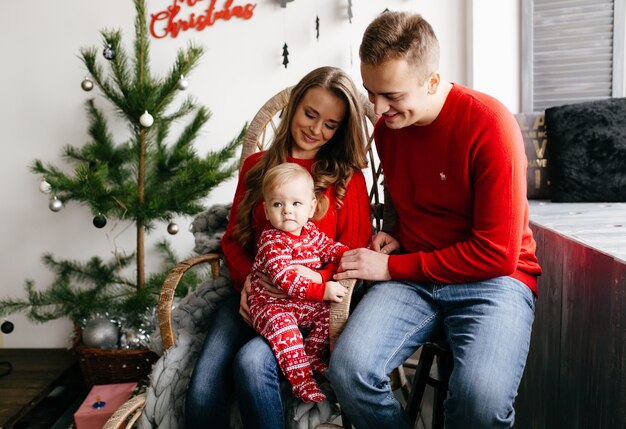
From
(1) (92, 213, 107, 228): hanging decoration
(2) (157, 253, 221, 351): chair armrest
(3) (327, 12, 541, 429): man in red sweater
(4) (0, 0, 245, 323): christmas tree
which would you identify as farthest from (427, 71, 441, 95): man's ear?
(1) (92, 213, 107, 228): hanging decoration

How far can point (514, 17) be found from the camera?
7.49 ft

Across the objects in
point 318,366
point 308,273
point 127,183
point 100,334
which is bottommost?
point 100,334

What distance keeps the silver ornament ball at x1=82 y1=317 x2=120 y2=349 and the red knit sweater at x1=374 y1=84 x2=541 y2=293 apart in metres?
1.37

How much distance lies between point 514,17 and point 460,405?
1.79 metres

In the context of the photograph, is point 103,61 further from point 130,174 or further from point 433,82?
point 433,82

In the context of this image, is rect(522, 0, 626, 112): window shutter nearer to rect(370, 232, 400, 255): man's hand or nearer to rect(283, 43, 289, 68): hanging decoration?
rect(283, 43, 289, 68): hanging decoration

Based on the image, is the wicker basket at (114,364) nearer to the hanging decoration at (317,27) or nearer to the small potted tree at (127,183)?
the small potted tree at (127,183)

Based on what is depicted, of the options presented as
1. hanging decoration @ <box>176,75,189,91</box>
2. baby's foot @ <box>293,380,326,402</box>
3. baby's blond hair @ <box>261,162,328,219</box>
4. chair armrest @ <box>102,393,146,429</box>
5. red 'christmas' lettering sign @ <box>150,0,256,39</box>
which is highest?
red 'christmas' lettering sign @ <box>150,0,256,39</box>

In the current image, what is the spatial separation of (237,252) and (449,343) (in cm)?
63

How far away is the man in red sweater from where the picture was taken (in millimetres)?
1135

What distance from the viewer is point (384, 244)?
1489mm

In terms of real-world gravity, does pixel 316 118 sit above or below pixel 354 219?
above

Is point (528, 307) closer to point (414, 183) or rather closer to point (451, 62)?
point (414, 183)

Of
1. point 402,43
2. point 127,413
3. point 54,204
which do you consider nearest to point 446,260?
point 402,43
